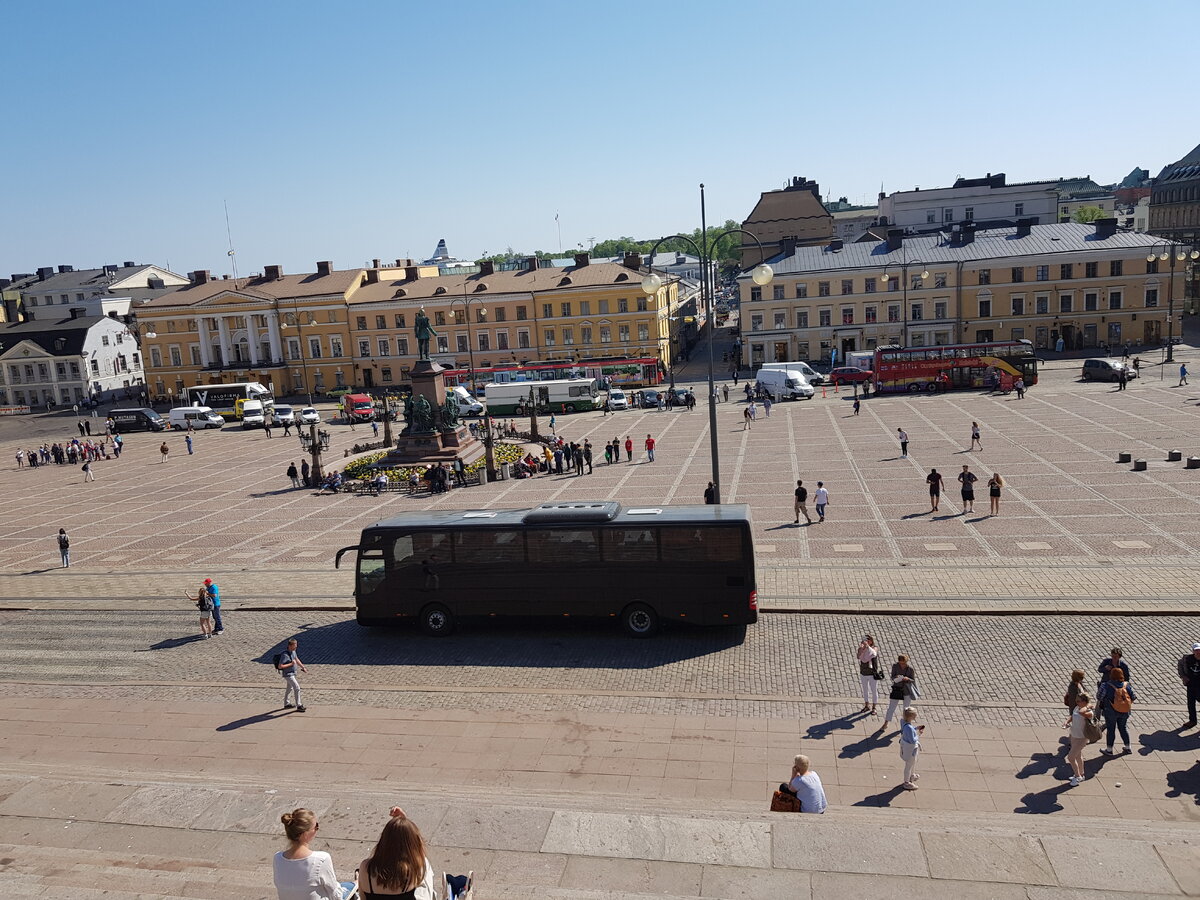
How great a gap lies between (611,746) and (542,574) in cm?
534

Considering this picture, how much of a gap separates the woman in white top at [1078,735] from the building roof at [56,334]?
96.6 metres

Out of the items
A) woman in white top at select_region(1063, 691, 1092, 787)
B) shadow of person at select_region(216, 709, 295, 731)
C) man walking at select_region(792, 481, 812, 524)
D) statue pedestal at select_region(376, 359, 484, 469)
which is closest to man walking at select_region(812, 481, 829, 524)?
man walking at select_region(792, 481, 812, 524)

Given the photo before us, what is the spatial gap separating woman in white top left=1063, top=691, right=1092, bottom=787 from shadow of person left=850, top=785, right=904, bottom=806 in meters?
2.19

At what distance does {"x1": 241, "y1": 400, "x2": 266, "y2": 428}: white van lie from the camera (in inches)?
2677

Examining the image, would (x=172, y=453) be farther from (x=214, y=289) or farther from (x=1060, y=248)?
(x=1060, y=248)

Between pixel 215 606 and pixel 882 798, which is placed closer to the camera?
pixel 882 798

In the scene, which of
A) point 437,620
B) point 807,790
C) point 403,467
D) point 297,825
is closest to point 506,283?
point 403,467

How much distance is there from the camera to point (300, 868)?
22.8 ft

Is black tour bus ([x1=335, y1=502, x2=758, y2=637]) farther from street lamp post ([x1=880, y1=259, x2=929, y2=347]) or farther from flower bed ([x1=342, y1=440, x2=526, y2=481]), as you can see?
street lamp post ([x1=880, y1=259, x2=929, y2=347])

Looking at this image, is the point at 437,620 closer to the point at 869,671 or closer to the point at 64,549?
the point at 869,671

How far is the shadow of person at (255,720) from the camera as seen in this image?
15.2 m

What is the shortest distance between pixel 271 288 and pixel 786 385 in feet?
178

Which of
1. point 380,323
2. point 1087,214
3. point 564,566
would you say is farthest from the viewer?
point 1087,214

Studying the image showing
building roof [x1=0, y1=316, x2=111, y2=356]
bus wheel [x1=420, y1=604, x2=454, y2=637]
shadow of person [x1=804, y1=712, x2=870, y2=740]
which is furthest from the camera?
building roof [x1=0, y1=316, x2=111, y2=356]
